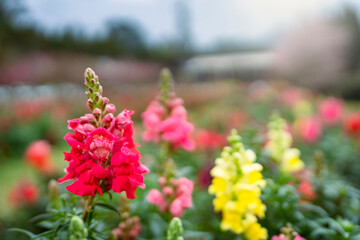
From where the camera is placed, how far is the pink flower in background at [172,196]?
1.48 meters

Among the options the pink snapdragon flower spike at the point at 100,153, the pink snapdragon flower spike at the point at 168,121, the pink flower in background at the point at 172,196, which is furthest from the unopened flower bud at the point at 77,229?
the pink snapdragon flower spike at the point at 168,121

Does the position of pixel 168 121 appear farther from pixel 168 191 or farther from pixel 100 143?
pixel 100 143

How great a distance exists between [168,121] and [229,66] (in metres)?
28.0

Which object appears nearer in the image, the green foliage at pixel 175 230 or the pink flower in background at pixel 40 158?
the green foliage at pixel 175 230

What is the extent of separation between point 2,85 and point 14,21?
10.6 feet

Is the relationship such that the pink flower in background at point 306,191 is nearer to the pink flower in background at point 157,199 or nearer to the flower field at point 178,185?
the flower field at point 178,185

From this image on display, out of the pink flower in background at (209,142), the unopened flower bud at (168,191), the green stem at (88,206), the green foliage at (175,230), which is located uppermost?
the pink flower in background at (209,142)

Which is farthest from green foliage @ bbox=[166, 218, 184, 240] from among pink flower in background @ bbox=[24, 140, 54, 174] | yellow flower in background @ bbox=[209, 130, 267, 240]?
pink flower in background @ bbox=[24, 140, 54, 174]

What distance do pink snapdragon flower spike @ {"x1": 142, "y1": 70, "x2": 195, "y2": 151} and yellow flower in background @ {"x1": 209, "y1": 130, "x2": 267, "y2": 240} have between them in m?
0.56

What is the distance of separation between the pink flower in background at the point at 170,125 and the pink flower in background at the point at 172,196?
1.50ft

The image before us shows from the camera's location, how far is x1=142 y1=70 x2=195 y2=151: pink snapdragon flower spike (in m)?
1.98

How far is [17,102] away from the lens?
8.44 meters

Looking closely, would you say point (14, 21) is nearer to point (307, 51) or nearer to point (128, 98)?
point (128, 98)

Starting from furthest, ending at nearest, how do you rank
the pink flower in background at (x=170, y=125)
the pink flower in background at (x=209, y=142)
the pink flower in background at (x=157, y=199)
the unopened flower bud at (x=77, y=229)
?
the pink flower in background at (x=209, y=142) < the pink flower in background at (x=170, y=125) < the pink flower in background at (x=157, y=199) < the unopened flower bud at (x=77, y=229)
